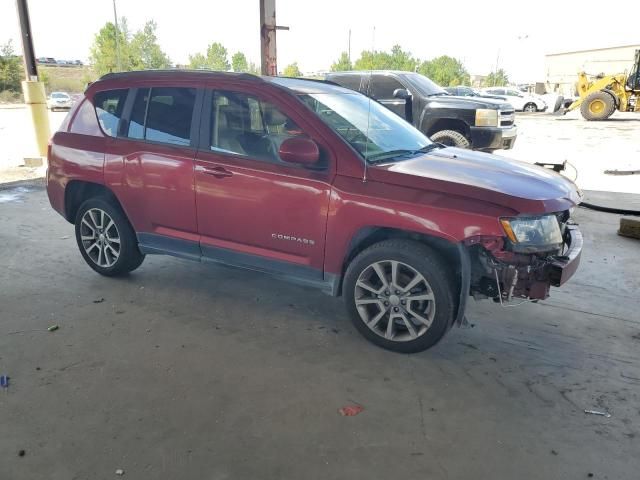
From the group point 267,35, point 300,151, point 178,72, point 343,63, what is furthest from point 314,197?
point 343,63

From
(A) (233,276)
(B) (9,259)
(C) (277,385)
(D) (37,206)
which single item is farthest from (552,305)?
(D) (37,206)

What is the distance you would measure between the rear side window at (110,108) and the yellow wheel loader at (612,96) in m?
24.8

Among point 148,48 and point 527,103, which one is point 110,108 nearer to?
point 148,48

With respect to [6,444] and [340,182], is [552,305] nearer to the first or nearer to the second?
[340,182]

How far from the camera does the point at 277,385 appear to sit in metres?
3.19

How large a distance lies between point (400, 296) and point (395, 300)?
5 cm

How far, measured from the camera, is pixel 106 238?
4.75 meters

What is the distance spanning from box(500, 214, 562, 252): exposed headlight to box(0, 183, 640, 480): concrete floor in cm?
81

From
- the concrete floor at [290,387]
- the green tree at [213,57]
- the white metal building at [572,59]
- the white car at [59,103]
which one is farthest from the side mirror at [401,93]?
the white metal building at [572,59]

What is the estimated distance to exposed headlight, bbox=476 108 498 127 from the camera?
31.4 ft

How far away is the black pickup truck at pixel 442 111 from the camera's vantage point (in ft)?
31.6

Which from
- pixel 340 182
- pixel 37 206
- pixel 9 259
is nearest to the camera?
pixel 340 182

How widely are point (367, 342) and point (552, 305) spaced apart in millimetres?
1761

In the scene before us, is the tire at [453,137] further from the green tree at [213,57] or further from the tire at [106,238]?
the green tree at [213,57]
